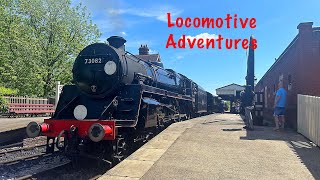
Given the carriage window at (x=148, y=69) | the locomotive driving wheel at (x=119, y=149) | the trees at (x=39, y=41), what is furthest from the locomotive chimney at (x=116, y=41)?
the trees at (x=39, y=41)

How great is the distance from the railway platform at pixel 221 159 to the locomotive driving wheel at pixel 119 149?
0.57 metres

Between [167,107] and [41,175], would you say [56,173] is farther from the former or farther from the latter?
[167,107]

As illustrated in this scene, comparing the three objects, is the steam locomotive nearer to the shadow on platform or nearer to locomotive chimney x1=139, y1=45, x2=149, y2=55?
the shadow on platform

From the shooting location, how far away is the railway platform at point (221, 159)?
548 cm

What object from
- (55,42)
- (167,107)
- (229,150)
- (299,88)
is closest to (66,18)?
(55,42)

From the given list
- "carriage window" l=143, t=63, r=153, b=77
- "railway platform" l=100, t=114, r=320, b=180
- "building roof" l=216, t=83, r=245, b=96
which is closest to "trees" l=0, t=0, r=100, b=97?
"carriage window" l=143, t=63, r=153, b=77

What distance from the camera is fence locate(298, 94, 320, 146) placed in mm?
7711

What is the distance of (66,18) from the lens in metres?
30.1

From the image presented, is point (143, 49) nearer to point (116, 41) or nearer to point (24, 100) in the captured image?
point (24, 100)

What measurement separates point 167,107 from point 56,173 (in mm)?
4937

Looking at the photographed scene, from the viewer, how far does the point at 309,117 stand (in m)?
8.60

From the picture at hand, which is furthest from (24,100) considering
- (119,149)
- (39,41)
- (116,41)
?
(119,149)

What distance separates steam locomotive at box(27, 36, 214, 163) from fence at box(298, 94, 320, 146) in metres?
4.34

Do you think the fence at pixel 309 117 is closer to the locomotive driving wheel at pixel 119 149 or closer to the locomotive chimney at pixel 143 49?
the locomotive driving wheel at pixel 119 149
